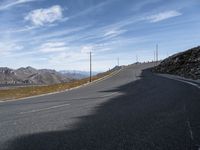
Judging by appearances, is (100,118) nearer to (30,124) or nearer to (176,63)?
(30,124)

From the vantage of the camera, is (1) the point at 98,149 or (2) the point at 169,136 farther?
(2) the point at 169,136

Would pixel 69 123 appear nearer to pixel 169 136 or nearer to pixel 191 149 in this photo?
pixel 169 136

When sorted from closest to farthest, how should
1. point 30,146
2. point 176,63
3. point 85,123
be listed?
point 30,146 → point 85,123 → point 176,63

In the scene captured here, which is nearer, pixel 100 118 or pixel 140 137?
pixel 140 137

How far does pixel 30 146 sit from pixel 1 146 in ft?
2.35

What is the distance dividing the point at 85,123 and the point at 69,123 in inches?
22.6

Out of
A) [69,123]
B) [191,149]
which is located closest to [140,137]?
[191,149]

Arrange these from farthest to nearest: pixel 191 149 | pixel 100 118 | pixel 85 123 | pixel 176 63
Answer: pixel 176 63, pixel 100 118, pixel 85 123, pixel 191 149

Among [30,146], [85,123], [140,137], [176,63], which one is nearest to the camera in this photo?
[30,146]

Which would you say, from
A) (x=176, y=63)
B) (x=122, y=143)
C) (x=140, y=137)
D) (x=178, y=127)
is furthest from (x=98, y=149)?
(x=176, y=63)

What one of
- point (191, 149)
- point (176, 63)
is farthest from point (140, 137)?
point (176, 63)

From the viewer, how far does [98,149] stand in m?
6.93

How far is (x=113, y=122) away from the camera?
1038cm

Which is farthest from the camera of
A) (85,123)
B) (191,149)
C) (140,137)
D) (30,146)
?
(85,123)
